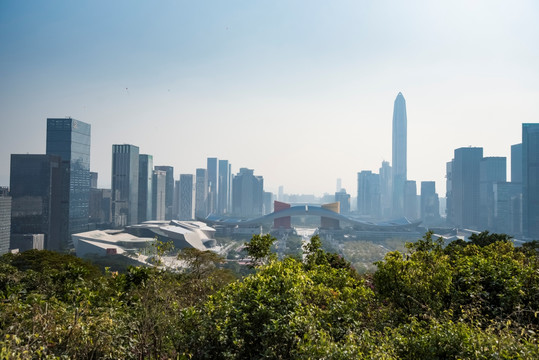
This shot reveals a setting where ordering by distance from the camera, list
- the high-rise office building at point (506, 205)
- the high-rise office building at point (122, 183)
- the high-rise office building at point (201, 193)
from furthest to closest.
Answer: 1. the high-rise office building at point (201, 193)
2. the high-rise office building at point (122, 183)
3. the high-rise office building at point (506, 205)

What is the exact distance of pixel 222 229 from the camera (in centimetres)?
6238

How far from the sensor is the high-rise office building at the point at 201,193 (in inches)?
4515

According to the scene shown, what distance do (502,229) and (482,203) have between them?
10254 millimetres

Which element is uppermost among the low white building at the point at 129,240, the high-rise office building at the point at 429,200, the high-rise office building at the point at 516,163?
the high-rise office building at the point at 516,163

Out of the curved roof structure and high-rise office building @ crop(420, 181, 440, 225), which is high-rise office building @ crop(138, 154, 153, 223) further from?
high-rise office building @ crop(420, 181, 440, 225)

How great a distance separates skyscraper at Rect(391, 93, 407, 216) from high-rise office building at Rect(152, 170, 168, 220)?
94852mm

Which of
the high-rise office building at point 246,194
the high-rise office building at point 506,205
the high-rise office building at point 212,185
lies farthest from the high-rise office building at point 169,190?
the high-rise office building at point 506,205

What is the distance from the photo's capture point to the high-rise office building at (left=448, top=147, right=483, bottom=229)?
7858 cm

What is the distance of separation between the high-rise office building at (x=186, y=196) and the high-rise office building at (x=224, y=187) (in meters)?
21.2

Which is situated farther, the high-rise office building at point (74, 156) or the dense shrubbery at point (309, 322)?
the high-rise office building at point (74, 156)

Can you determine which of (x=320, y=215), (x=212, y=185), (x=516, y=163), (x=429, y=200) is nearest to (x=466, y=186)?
(x=516, y=163)

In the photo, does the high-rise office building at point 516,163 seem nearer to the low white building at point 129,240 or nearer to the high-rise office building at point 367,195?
the high-rise office building at point 367,195

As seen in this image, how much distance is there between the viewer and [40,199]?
47688 millimetres

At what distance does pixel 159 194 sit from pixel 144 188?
269 inches
